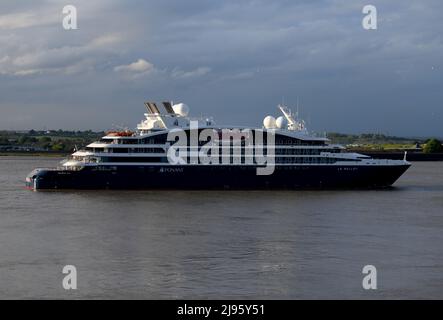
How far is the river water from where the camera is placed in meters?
20.1

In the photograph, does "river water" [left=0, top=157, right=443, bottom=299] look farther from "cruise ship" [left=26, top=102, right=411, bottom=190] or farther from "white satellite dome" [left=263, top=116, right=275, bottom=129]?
"white satellite dome" [left=263, top=116, right=275, bottom=129]

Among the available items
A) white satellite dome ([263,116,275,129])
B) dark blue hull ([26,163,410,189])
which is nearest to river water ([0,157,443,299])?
dark blue hull ([26,163,410,189])

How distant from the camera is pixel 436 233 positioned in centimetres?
2955

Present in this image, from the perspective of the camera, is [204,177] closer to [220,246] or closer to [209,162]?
[209,162]

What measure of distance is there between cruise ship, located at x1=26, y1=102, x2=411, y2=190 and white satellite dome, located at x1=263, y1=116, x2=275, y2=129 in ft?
7.02

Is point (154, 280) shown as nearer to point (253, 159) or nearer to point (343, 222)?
point (343, 222)

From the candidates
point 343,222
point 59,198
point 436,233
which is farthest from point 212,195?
point 436,233

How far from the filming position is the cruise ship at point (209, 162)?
156 feet

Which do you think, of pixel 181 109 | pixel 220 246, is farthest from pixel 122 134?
pixel 220 246

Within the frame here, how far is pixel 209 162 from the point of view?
48.4 metres

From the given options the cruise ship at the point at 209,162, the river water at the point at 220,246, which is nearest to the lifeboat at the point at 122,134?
the cruise ship at the point at 209,162

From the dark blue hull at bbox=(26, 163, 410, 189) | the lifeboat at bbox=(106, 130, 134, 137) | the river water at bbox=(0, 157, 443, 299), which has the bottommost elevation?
the river water at bbox=(0, 157, 443, 299)

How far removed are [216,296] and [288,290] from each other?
74.9 inches

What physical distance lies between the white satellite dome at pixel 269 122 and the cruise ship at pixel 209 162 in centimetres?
214
